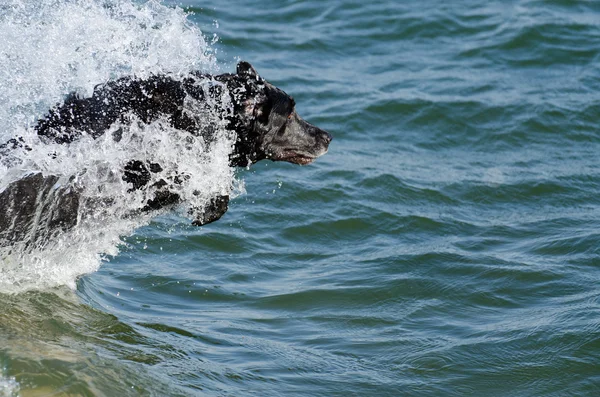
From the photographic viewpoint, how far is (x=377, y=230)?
906 cm

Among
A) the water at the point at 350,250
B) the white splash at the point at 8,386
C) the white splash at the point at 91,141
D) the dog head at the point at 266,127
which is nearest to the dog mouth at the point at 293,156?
the dog head at the point at 266,127

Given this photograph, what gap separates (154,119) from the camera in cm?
628

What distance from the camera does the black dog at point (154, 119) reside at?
5996mm

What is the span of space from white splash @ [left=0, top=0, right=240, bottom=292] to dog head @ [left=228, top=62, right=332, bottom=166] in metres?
0.17

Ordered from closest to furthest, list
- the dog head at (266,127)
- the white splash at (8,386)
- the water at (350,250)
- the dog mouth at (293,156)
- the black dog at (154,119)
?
the white splash at (8,386) → the black dog at (154,119) → the water at (350,250) → the dog head at (266,127) → the dog mouth at (293,156)

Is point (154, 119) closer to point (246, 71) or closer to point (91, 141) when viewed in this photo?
point (91, 141)

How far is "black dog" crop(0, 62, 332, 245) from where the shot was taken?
5996mm

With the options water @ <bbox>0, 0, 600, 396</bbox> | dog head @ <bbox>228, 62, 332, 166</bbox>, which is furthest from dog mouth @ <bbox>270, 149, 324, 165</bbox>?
water @ <bbox>0, 0, 600, 396</bbox>

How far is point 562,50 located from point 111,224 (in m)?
8.52

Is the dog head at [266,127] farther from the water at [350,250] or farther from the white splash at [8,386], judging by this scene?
the white splash at [8,386]

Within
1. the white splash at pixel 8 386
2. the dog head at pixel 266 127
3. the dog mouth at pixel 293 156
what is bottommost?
the white splash at pixel 8 386

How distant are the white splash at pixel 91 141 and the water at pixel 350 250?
29mm

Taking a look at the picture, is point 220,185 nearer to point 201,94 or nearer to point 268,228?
point 201,94

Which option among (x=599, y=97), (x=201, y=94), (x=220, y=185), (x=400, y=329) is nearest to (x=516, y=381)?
(x=400, y=329)
